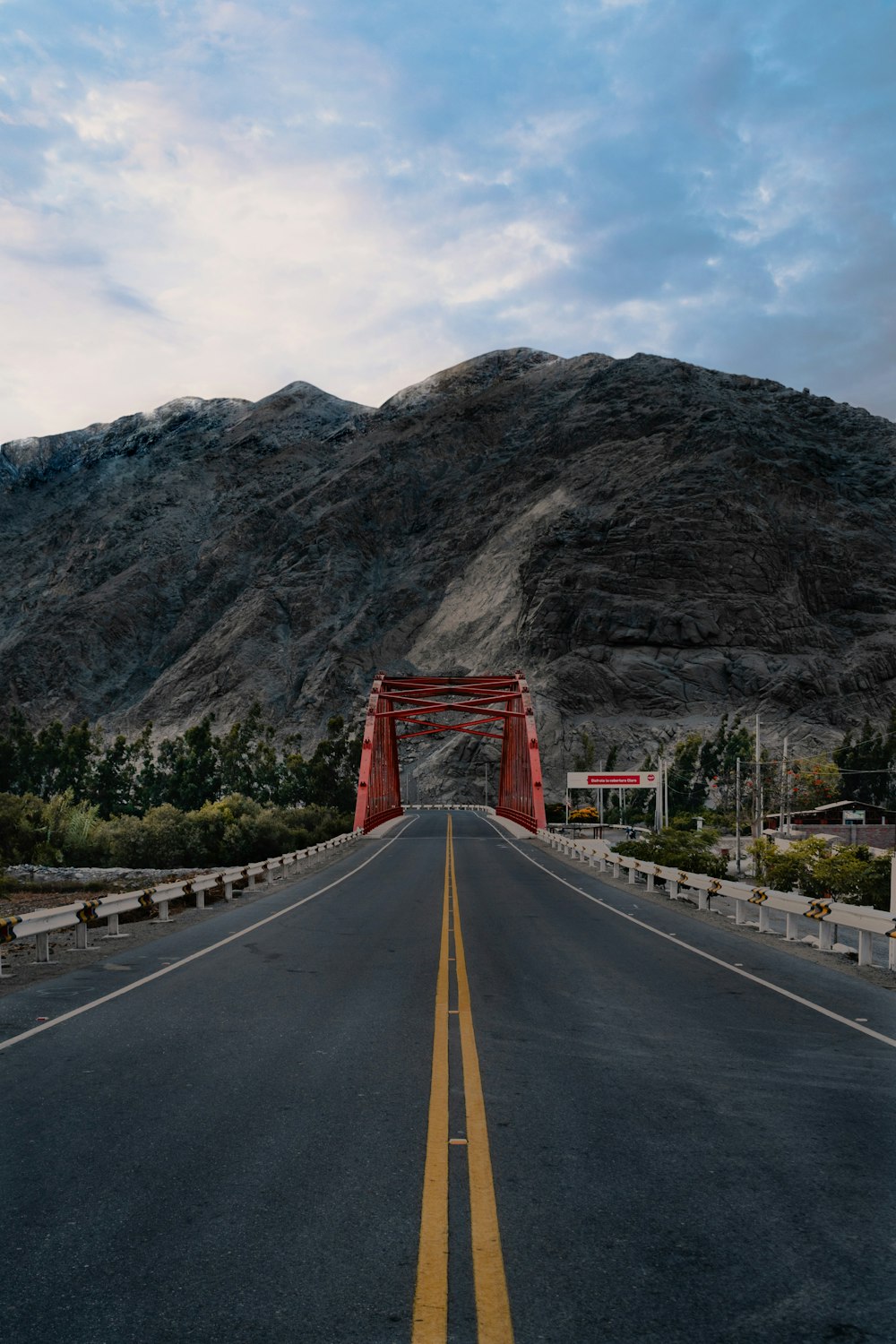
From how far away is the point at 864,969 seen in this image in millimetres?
13977

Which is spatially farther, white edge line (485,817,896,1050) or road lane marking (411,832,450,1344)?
white edge line (485,817,896,1050)

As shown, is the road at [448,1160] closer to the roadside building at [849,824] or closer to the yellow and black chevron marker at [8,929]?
the yellow and black chevron marker at [8,929]

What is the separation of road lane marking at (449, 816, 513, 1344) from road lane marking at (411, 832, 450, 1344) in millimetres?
134

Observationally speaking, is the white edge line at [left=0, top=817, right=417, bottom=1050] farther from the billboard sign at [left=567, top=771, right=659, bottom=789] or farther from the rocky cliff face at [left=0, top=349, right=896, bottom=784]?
the rocky cliff face at [left=0, top=349, right=896, bottom=784]

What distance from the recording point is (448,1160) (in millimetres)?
5750

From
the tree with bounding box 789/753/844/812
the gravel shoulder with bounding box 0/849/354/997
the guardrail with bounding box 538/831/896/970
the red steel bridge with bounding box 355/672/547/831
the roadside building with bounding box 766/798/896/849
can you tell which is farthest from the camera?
the tree with bounding box 789/753/844/812

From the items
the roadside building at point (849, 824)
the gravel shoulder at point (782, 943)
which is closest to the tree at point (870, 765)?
the roadside building at point (849, 824)

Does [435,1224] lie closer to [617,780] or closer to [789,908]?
[789,908]

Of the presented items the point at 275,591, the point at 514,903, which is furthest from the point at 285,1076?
the point at 275,591

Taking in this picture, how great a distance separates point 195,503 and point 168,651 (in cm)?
3799

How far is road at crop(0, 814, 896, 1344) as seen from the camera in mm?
4020

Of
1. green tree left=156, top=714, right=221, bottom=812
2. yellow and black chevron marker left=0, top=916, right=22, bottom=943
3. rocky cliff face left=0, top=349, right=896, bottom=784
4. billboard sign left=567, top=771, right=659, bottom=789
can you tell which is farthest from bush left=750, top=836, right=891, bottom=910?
rocky cliff face left=0, top=349, right=896, bottom=784

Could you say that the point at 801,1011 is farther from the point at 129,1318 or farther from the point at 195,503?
the point at 195,503

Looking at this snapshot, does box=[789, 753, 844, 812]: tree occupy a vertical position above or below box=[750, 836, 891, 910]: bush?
above
